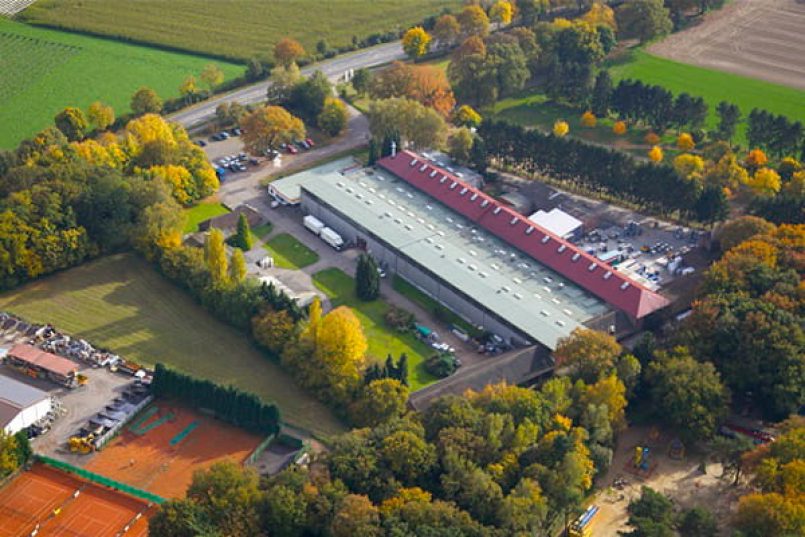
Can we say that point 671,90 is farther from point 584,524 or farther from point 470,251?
point 584,524

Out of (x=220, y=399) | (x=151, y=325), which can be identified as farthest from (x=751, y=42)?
(x=220, y=399)

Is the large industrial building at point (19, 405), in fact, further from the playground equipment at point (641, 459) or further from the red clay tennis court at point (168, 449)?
the playground equipment at point (641, 459)

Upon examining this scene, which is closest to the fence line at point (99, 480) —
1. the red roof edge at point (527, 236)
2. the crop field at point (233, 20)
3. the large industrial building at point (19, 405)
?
the large industrial building at point (19, 405)

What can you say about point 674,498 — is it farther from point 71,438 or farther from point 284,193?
point 284,193

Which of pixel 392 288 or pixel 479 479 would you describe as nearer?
pixel 479 479

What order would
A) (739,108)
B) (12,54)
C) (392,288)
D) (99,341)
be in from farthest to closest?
1. (12,54)
2. (739,108)
3. (392,288)
4. (99,341)

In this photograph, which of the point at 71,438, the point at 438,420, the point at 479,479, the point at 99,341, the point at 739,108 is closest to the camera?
the point at 479,479

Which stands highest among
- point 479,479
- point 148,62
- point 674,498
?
point 148,62

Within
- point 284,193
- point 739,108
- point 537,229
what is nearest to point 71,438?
point 284,193
